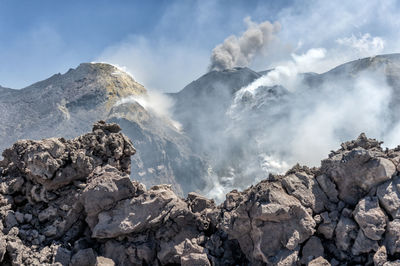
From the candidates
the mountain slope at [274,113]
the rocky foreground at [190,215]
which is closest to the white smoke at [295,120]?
the mountain slope at [274,113]

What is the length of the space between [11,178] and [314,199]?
13.4 metres

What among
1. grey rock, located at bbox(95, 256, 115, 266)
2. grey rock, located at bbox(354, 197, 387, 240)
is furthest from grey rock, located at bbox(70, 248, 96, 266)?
grey rock, located at bbox(354, 197, 387, 240)

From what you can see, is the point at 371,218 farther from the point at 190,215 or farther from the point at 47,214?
the point at 47,214

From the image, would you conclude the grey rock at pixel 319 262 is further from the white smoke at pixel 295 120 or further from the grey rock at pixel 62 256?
the white smoke at pixel 295 120

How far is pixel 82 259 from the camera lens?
1244 cm

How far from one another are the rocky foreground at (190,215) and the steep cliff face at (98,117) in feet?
405

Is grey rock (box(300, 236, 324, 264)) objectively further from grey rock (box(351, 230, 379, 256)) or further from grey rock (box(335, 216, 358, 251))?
grey rock (box(351, 230, 379, 256))

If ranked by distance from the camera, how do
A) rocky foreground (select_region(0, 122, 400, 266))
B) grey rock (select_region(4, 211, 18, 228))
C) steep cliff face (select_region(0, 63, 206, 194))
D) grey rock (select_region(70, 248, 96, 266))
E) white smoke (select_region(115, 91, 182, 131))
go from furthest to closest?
white smoke (select_region(115, 91, 182, 131))
steep cliff face (select_region(0, 63, 206, 194))
grey rock (select_region(4, 211, 18, 228))
grey rock (select_region(70, 248, 96, 266))
rocky foreground (select_region(0, 122, 400, 266))

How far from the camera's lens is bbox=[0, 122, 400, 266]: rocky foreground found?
11.4 meters

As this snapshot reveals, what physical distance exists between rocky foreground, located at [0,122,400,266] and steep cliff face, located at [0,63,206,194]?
123402mm

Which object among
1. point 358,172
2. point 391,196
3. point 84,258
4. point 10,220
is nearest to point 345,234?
point 391,196

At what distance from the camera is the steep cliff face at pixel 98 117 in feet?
454

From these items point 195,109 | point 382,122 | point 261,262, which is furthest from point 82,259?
point 195,109

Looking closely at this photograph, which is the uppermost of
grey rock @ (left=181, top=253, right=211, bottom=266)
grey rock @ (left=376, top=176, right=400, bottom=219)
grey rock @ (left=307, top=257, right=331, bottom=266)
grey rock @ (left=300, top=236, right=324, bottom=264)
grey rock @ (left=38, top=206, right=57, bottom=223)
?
grey rock @ (left=376, top=176, right=400, bottom=219)
